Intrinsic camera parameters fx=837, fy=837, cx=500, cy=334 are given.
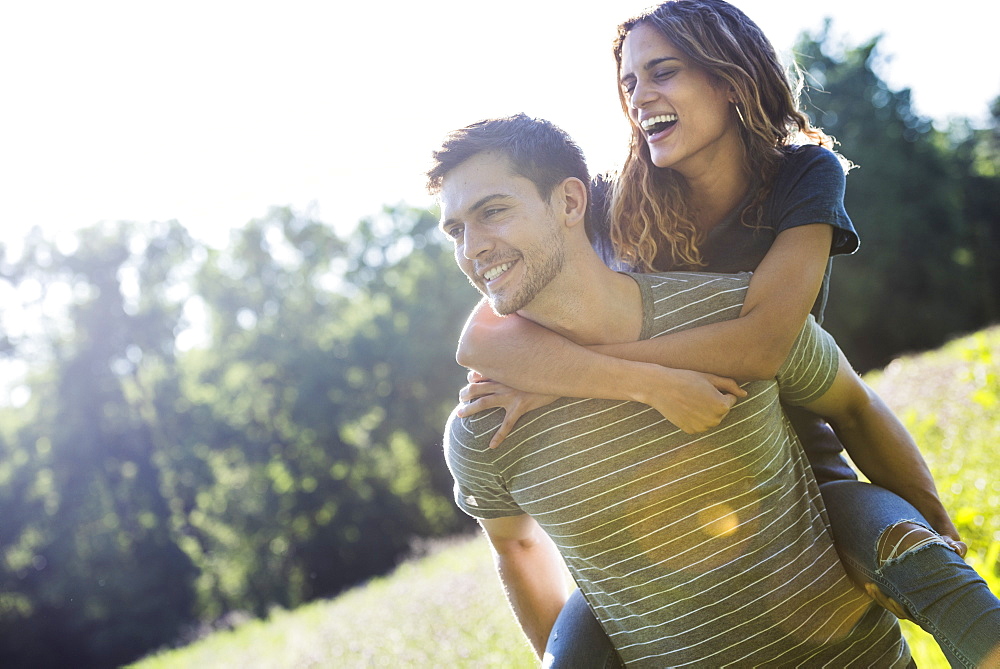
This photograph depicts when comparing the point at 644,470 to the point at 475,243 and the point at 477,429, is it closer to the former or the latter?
the point at 477,429

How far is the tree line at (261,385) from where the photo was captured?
1095 inches

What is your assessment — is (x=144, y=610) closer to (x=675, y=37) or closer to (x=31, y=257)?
(x=31, y=257)

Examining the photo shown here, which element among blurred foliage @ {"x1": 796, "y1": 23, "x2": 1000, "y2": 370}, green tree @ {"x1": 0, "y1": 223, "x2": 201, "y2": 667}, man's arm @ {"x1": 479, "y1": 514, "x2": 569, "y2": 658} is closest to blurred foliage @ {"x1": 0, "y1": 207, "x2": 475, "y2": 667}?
green tree @ {"x1": 0, "y1": 223, "x2": 201, "y2": 667}

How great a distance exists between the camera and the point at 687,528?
2.46 metres

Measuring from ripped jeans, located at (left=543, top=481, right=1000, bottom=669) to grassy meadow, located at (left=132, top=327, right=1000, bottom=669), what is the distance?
1381 mm

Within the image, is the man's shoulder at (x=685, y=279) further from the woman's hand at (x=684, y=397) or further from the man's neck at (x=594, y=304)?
the woman's hand at (x=684, y=397)

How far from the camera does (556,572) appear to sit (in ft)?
10.1

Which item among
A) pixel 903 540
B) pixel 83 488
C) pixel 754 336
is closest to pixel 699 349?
pixel 754 336

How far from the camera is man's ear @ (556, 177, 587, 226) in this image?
2.76 meters

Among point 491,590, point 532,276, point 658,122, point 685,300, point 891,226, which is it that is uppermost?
point 658,122

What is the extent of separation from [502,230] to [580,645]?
1.32 meters

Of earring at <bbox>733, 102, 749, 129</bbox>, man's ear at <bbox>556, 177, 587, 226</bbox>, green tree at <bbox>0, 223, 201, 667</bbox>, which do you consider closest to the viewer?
man's ear at <bbox>556, 177, 587, 226</bbox>

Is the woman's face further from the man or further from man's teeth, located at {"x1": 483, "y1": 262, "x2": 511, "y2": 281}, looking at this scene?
→ man's teeth, located at {"x1": 483, "y1": 262, "x2": 511, "y2": 281}

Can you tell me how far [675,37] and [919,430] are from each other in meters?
5.74
